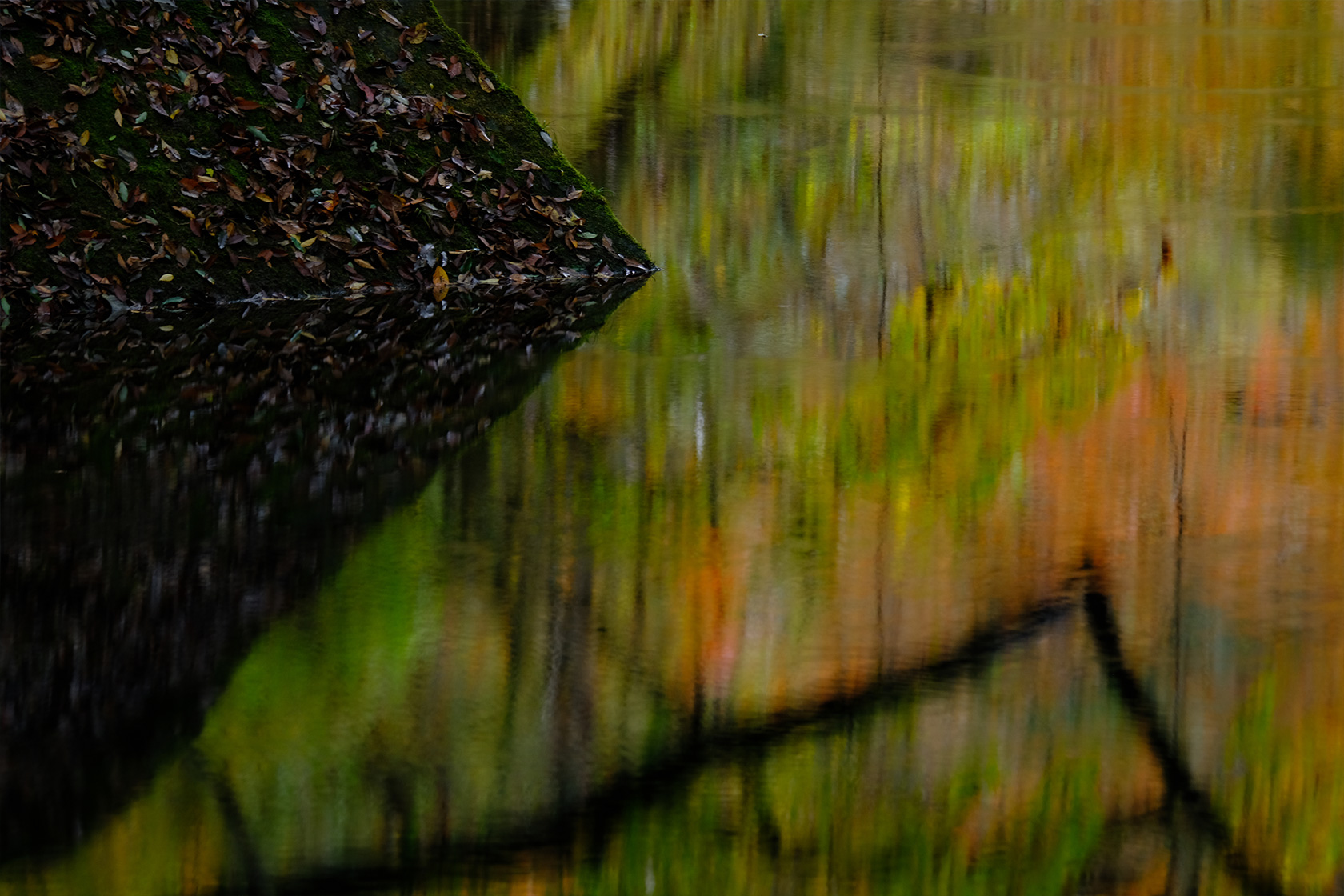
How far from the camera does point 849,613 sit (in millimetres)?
4375

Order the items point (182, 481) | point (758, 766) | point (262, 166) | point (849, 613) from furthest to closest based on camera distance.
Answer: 1. point (262, 166)
2. point (182, 481)
3. point (849, 613)
4. point (758, 766)

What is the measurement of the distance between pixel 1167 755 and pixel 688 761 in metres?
1.01

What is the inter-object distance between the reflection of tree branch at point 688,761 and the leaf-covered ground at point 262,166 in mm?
4640

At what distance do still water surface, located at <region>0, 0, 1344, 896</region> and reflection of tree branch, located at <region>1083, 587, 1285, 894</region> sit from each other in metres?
0.01

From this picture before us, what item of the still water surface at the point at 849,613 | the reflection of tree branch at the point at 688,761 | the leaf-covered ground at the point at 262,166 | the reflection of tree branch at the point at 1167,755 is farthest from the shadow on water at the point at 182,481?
the reflection of tree branch at the point at 1167,755

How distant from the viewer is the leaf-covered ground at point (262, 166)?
26.3 ft

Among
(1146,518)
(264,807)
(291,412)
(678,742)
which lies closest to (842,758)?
(678,742)

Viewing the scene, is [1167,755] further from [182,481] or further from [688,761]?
[182,481]

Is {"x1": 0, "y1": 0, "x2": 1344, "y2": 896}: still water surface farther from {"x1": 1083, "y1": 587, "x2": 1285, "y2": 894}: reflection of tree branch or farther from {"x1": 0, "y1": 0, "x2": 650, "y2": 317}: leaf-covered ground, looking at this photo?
{"x1": 0, "y1": 0, "x2": 650, "y2": 317}: leaf-covered ground

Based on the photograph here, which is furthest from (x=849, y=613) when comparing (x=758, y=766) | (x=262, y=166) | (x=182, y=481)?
(x=262, y=166)

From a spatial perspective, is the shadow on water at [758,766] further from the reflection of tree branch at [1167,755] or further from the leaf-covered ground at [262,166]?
Answer: the leaf-covered ground at [262,166]

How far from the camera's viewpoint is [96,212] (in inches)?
318

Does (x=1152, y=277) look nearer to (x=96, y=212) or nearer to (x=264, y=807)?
(x=96, y=212)

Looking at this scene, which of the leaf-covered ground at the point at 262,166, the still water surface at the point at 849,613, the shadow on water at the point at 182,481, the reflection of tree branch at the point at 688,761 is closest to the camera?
the reflection of tree branch at the point at 688,761
